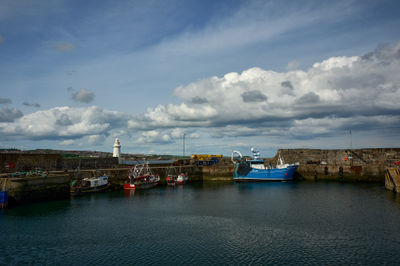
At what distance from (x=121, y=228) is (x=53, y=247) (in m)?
6.48

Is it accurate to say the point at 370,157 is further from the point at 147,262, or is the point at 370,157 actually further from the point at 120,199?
the point at 147,262

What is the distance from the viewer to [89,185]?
4909 centimetres

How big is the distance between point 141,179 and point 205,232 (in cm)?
3420

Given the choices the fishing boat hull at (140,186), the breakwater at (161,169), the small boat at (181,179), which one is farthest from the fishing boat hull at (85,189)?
the small boat at (181,179)

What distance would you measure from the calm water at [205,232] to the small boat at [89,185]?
5.78 metres

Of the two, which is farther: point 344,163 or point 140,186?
point 344,163

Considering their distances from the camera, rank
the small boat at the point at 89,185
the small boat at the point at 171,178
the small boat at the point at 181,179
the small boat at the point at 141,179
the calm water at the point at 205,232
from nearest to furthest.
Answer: the calm water at the point at 205,232 < the small boat at the point at 89,185 < the small boat at the point at 141,179 < the small boat at the point at 171,178 < the small boat at the point at 181,179

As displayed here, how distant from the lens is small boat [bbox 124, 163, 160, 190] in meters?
54.8

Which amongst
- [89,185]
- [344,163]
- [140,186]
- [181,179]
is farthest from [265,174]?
[89,185]

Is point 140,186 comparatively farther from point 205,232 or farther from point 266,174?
point 205,232

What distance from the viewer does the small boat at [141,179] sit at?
5481cm

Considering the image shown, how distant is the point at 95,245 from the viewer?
891 inches

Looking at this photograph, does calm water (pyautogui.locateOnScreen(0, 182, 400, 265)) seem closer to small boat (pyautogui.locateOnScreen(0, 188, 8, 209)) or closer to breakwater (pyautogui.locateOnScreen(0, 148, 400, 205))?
small boat (pyautogui.locateOnScreen(0, 188, 8, 209))

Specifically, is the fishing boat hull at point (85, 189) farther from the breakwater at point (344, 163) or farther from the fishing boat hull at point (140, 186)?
the breakwater at point (344, 163)
